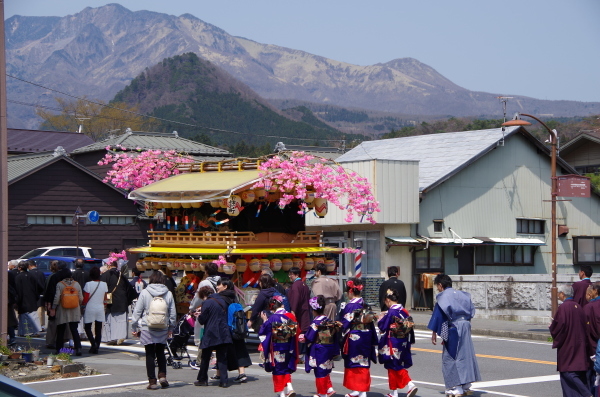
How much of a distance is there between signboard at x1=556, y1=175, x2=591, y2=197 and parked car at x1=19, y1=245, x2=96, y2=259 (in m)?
19.5

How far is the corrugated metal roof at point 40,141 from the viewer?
50.5m

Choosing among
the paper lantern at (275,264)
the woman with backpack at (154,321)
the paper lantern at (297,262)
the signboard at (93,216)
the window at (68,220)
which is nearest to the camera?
the woman with backpack at (154,321)

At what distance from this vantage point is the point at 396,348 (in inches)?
443

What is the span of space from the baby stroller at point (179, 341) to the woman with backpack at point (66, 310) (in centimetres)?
223

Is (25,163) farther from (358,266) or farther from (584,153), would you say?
(584,153)

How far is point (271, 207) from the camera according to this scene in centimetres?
1805

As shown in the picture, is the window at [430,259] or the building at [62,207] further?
the building at [62,207]

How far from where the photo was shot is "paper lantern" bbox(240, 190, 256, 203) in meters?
16.9

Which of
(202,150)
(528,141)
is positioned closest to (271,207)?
(528,141)

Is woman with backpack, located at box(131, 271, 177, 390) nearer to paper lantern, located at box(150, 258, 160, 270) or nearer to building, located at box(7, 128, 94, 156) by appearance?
paper lantern, located at box(150, 258, 160, 270)

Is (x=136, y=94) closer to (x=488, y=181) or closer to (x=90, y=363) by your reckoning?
(x=488, y=181)

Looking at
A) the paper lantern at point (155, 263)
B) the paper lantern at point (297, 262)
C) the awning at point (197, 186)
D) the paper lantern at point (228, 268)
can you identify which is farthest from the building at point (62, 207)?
the paper lantern at point (228, 268)

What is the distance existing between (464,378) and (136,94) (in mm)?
143122

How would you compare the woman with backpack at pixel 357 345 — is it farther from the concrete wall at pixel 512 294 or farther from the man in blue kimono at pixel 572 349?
the concrete wall at pixel 512 294
